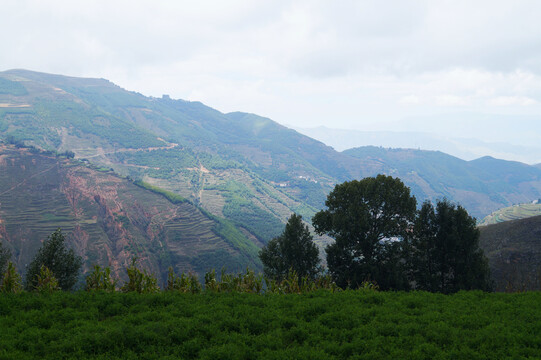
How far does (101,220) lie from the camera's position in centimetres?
9344

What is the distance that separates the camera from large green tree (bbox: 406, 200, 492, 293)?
21.7 metres

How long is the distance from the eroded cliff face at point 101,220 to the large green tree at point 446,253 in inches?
2567

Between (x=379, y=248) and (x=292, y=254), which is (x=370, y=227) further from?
(x=292, y=254)

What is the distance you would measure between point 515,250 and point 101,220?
93.6m

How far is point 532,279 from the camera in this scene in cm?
2945

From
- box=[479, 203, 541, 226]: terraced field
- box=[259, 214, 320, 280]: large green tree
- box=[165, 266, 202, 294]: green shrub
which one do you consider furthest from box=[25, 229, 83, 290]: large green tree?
box=[479, 203, 541, 226]: terraced field

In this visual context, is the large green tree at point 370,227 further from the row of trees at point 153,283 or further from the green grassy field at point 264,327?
the green grassy field at point 264,327

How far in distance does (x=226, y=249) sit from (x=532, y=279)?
244 feet

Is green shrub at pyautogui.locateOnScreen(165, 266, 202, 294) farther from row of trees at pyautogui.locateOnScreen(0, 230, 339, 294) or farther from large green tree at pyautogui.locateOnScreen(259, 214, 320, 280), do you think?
large green tree at pyautogui.locateOnScreen(259, 214, 320, 280)

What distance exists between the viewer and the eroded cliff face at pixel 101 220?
258 feet

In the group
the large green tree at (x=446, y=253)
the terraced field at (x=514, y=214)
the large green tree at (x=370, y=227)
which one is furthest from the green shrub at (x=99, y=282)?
the terraced field at (x=514, y=214)

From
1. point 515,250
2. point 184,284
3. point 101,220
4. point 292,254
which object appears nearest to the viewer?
point 184,284

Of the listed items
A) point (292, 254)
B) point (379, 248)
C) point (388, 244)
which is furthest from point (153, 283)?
point (388, 244)

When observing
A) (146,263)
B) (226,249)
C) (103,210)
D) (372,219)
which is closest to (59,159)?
(103,210)
